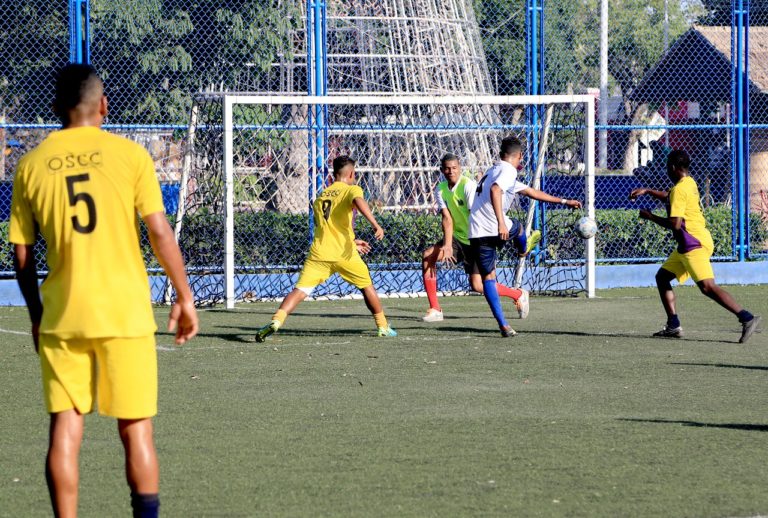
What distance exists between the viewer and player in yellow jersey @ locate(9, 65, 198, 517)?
507cm

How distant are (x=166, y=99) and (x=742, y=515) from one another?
16.4 metres

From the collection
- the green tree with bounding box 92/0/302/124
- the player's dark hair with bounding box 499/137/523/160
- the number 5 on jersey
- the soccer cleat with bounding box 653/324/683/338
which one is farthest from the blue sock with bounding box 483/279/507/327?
the green tree with bounding box 92/0/302/124

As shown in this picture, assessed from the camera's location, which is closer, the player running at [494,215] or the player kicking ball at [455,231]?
the player running at [494,215]

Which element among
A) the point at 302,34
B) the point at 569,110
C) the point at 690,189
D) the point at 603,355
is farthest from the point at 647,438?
the point at 302,34

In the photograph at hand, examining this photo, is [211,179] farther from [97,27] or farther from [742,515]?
[742,515]

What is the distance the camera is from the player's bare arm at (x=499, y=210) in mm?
12453

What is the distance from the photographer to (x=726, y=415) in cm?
842

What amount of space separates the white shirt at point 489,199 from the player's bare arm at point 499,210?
6 cm

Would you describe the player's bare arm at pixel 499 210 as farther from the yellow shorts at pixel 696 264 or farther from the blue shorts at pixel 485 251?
the yellow shorts at pixel 696 264

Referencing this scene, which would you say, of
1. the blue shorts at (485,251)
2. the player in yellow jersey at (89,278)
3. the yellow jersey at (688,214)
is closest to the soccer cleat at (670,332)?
the yellow jersey at (688,214)

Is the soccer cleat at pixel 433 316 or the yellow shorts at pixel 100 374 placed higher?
the yellow shorts at pixel 100 374

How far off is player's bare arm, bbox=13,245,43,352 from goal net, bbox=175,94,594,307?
10.5 m

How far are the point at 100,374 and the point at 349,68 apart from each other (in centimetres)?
2031

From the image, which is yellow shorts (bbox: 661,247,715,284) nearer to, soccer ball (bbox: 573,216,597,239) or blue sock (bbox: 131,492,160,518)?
soccer ball (bbox: 573,216,597,239)
